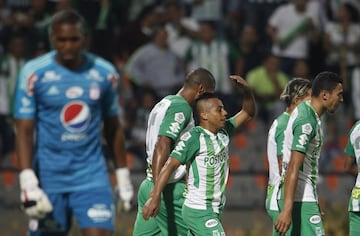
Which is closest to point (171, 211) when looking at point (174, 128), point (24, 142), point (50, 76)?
point (174, 128)

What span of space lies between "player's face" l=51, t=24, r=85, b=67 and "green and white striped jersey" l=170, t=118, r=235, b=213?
1090mm

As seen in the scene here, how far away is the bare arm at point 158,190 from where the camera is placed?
9.68 metres

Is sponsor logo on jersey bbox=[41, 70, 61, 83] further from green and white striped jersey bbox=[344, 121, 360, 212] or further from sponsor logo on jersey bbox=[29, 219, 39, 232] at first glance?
green and white striped jersey bbox=[344, 121, 360, 212]

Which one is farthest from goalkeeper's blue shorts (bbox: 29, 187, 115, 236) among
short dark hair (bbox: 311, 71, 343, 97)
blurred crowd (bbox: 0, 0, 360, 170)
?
blurred crowd (bbox: 0, 0, 360, 170)

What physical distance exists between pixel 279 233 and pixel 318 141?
2.66 feet

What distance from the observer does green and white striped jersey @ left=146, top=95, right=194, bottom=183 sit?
1032cm

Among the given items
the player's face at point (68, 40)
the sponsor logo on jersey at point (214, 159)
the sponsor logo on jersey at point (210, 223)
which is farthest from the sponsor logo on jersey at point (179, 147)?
the player's face at point (68, 40)

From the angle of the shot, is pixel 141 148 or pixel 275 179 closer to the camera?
pixel 275 179

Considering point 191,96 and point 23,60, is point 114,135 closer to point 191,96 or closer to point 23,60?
point 191,96

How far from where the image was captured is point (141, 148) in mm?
18734

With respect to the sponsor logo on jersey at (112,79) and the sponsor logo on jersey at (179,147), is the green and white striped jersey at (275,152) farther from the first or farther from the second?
the sponsor logo on jersey at (112,79)

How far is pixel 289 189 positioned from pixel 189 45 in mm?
9231

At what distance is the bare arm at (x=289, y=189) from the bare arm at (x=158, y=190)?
90cm

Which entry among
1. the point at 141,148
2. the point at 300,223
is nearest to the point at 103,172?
the point at 300,223
